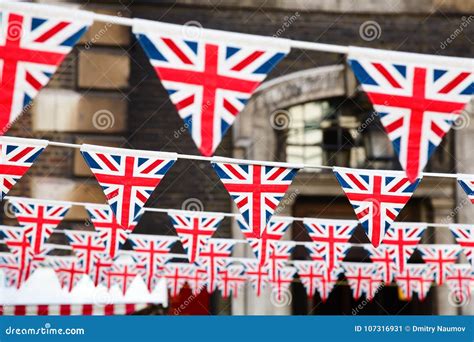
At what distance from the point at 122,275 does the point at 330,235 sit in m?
3.72

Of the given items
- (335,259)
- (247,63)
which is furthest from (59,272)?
(247,63)

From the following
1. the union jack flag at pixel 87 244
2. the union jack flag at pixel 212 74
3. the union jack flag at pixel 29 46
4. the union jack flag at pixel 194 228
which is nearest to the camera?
the union jack flag at pixel 29 46

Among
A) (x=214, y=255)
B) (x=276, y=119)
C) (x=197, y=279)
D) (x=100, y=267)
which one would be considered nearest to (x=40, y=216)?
(x=100, y=267)

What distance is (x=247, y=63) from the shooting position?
563 cm

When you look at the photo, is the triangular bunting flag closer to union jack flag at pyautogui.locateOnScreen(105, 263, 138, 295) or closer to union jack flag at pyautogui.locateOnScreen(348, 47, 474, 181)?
union jack flag at pyautogui.locateOnScreen(105, 263, 138, 295)

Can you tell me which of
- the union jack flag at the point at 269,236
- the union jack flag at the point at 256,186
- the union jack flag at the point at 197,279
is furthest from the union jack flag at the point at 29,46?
the union jack flag at the point at 197,279

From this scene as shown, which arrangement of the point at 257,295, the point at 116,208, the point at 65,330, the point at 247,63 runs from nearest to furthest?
the point at 247,63 < the point at 116,208 < the point at 65,330 < the point at 257,295

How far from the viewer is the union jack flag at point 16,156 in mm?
7430

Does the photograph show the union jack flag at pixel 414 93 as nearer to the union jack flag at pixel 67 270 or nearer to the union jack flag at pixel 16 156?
the union jack flag at pixel 16 156

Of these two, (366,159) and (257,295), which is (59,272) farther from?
(366,159)

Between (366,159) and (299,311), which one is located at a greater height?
(366,159)

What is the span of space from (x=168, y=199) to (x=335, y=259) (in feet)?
12.7

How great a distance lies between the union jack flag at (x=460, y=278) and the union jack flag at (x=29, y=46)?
29.1 ft

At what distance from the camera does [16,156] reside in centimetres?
753
